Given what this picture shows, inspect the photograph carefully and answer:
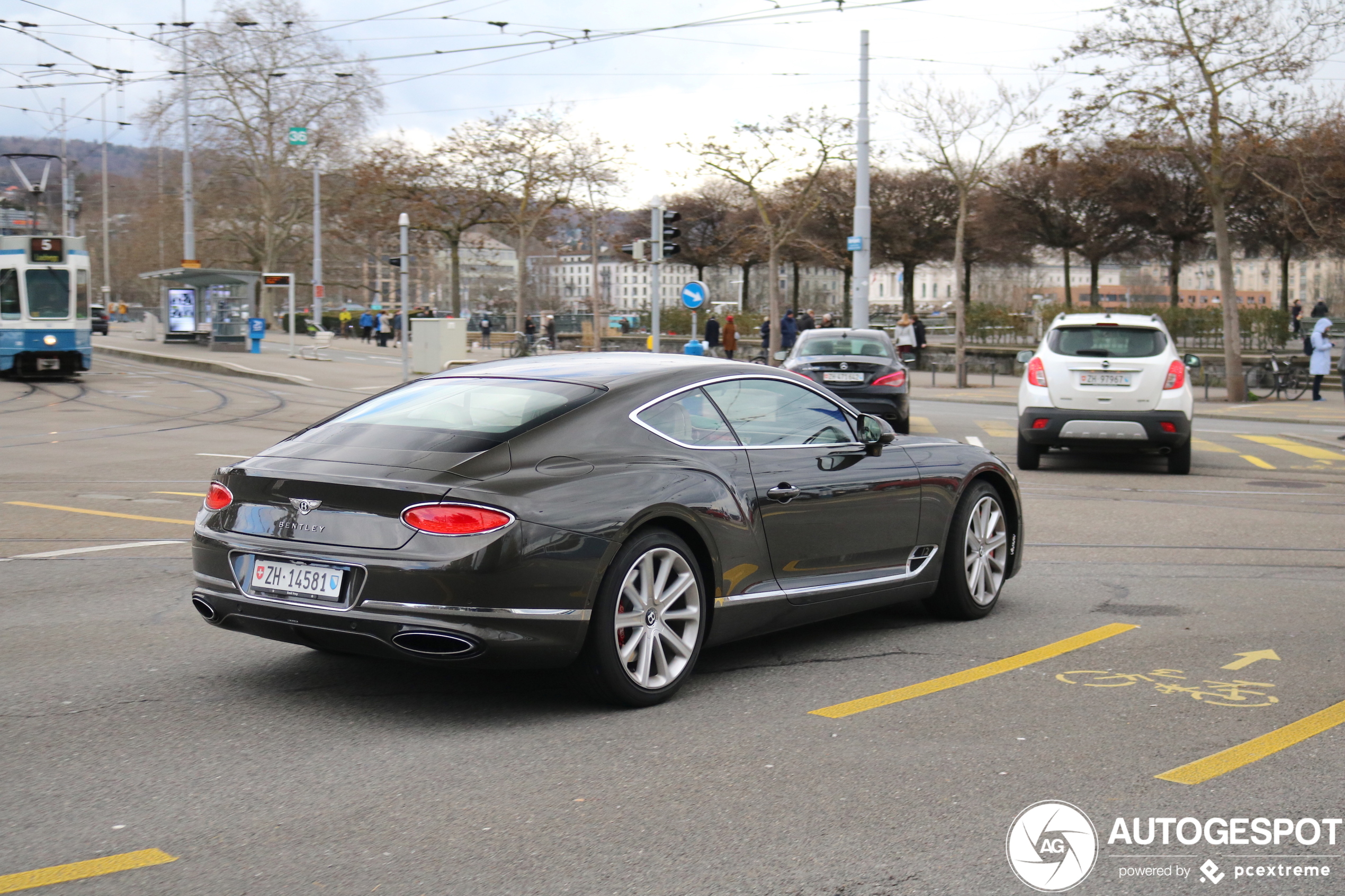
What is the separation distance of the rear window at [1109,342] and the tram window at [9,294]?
24477 millimetres

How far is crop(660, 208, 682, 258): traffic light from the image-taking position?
26.3m

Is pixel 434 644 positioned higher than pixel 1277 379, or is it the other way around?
pixel 1277 379

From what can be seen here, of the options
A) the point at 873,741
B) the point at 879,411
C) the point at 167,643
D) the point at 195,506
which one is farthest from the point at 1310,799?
the point at 879,411

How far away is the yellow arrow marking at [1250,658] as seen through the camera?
608cm

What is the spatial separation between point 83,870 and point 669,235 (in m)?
23.5

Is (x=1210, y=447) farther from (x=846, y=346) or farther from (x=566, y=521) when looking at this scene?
(x=566, y=521)

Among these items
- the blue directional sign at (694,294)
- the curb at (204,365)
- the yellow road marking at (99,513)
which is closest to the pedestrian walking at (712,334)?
the blue directional sign at (694,294)

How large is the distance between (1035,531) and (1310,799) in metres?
6.30

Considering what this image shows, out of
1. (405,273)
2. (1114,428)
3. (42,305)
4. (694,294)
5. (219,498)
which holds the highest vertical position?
(405,273)

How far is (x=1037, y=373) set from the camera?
49.3 feet

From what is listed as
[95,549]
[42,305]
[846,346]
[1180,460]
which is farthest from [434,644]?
[42,305]

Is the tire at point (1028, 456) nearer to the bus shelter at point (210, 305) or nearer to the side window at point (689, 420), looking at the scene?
the side window at point (689, 420)

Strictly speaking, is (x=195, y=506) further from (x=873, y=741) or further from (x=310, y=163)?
(x=310, y=163)

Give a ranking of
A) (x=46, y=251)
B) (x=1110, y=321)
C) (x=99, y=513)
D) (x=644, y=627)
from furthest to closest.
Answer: (x=46, y=251) → (x=1110, y=321) → (x=99, y=513) → (x=644, y=627)
